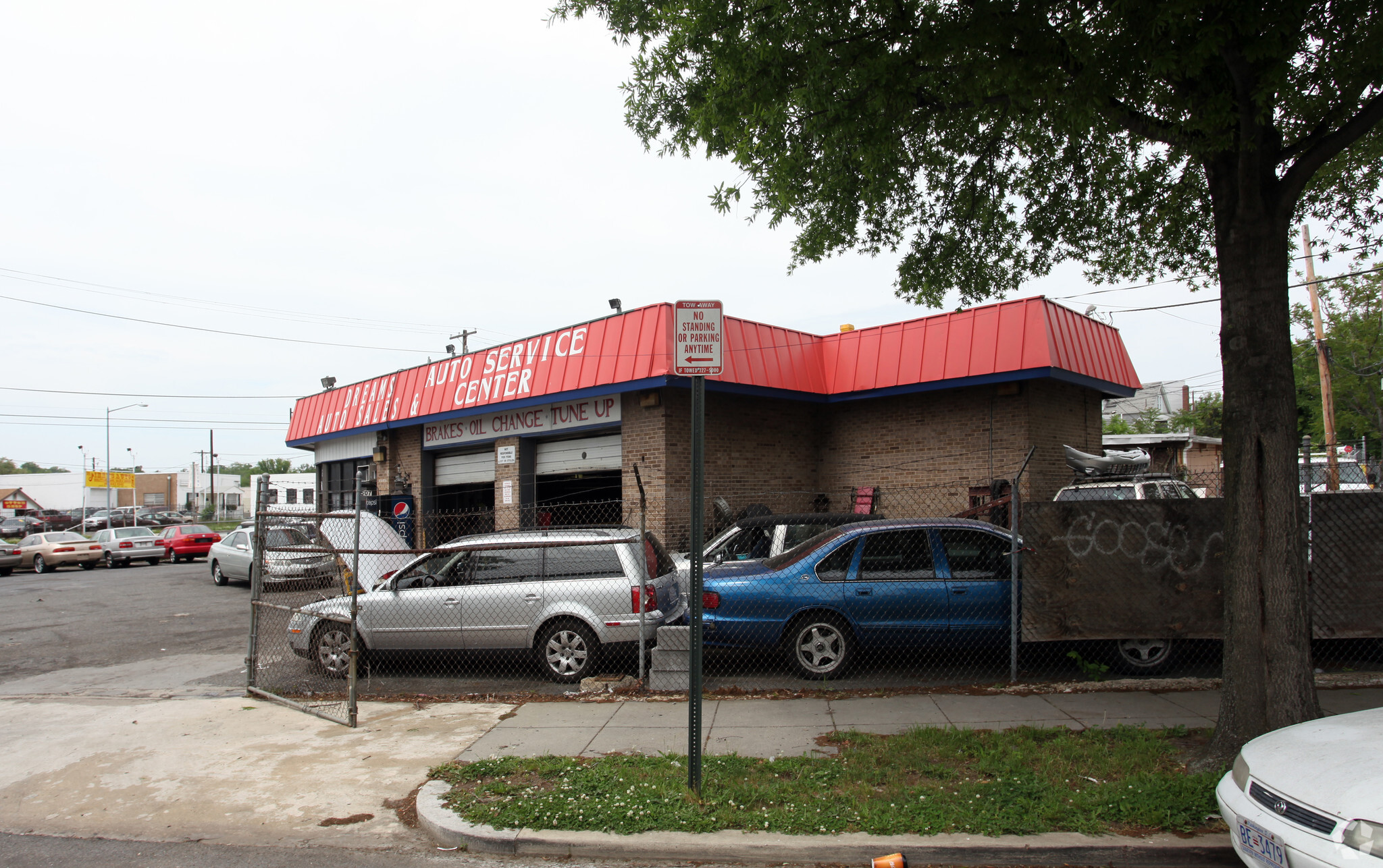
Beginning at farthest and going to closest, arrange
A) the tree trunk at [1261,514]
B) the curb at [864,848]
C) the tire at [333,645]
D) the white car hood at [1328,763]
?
1. the tire at [333,645]
2. the tree trunk at [1261,514]
3. the curb at [864,848]
4. the white car hood at [1328,763]

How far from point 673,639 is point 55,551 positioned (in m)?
28.4

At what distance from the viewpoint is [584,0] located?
25.4ft

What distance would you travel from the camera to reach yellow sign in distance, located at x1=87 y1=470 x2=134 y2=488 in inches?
2303

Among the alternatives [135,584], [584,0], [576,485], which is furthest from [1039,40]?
[135,584]

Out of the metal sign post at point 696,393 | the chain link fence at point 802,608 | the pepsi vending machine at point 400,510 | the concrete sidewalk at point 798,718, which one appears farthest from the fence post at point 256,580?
the pepsi vending machine at point 400,510

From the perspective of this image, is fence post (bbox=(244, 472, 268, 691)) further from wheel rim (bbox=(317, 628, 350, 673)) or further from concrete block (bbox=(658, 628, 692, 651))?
concrete block (bbox=(658, 628, 692, 651))

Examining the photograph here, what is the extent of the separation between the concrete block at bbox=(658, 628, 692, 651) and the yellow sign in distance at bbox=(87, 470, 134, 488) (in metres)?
64.0

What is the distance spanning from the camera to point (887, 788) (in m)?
5.14

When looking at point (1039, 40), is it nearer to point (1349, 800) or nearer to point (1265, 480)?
point (1265, 480)

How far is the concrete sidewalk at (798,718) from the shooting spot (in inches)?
245

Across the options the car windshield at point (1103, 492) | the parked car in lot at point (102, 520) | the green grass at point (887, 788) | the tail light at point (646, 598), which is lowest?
the parked car in lot at point (102, 520)

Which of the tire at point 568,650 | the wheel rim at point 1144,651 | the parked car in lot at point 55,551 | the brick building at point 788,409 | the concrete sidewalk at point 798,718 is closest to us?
the concrete sidewalk at point 798,718

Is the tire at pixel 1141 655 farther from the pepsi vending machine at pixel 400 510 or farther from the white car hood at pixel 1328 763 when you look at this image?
the pepsi vending machine at pixel 400 510

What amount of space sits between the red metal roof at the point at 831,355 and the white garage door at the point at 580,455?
1.38m
